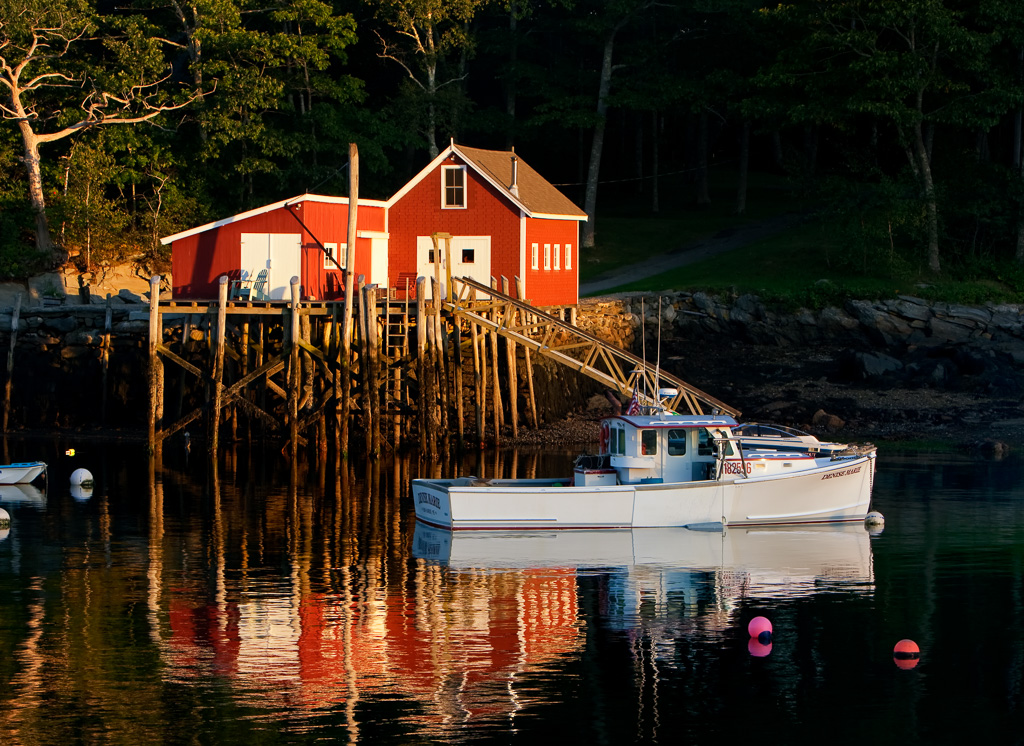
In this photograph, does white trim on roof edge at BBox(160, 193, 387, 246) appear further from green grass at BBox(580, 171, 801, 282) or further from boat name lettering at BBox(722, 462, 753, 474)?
green grass at BBox(580, 171, 801, 282)

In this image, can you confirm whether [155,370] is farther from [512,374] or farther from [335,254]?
[512,374]

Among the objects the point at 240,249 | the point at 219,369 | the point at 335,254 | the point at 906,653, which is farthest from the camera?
the point at 335,254

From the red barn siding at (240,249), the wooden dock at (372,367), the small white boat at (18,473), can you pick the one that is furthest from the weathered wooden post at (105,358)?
the small white boat at (18,473)

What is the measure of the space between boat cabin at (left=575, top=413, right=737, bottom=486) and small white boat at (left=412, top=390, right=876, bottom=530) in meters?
0.02

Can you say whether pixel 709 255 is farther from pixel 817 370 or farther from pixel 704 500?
pixel 704 500

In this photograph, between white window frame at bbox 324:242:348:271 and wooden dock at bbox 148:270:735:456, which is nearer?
wooden dock at bbox 148:270:735:456

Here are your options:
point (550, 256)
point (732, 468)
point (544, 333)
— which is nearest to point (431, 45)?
point (550, 256)

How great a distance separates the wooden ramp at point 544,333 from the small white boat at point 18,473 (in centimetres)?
1270

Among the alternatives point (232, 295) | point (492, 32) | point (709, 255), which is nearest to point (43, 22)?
point (232, 295)

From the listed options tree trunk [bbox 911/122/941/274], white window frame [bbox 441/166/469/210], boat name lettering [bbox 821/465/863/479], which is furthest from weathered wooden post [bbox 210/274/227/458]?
tree trunk [bbox 911/122/941/274]

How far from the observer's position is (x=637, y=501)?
27.9 meters

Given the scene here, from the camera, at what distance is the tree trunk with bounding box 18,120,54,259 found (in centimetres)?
5278

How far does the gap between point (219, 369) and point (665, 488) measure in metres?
16.3

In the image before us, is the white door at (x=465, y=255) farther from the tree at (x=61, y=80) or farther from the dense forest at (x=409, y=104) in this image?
the tree at (x=61, y=80)
